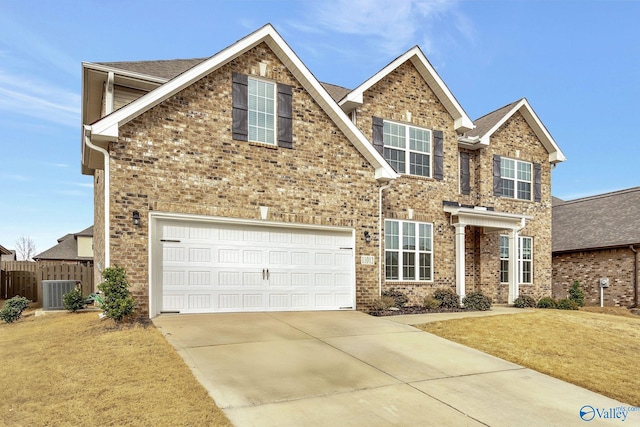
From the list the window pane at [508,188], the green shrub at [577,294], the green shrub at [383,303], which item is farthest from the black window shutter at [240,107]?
the green shrub at [577,294]

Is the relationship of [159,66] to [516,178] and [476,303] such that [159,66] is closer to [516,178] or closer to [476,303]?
[476,303]

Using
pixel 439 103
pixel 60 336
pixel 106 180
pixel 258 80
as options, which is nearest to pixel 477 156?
pixel 439 103

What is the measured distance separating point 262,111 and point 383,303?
265 inches

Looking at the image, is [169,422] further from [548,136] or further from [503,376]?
[548,136]

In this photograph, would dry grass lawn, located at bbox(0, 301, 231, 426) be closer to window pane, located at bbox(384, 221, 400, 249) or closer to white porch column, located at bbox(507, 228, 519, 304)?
window pane, located at bbox(384, 221, 400, 249)

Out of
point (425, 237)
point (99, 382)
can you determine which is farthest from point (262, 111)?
point (99, 382)

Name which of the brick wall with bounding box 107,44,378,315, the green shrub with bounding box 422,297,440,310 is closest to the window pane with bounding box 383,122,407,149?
Answer: the brick wall with bounding box 107,44,378,315

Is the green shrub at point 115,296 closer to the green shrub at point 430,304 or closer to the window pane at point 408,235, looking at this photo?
the green shrub at point 430,304

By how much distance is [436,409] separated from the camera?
5.84m

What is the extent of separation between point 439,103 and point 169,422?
15564 mm

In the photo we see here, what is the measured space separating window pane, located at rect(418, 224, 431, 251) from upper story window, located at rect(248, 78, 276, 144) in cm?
708

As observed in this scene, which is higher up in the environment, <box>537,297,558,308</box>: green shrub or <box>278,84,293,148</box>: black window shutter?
<box>278,84,293,148</box>: black window shutter

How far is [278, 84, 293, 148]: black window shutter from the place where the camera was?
12407 millimetres

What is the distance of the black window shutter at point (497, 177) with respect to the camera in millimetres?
18953
